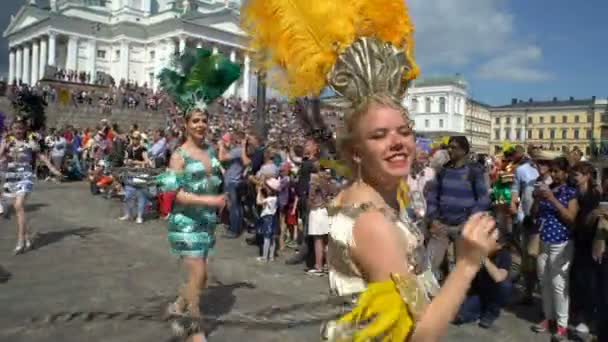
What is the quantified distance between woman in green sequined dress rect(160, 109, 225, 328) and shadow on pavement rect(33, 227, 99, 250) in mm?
5186

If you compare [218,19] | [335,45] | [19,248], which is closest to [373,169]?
[335,45]

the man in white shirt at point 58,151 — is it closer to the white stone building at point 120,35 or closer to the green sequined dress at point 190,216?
the green sequined dress at point 190,216

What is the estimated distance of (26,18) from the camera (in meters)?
83.8

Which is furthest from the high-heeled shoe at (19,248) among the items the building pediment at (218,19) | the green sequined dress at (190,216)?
the building pediment at (218,19)

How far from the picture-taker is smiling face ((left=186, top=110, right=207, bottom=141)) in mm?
4735

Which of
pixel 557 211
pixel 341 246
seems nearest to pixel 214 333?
pixel 341 246

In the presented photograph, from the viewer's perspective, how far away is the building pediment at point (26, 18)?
7831cm

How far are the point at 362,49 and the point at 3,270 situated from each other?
261 inches

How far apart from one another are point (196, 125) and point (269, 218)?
403 centimetres

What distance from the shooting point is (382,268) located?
1727 mm

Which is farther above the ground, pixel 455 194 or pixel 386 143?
pixel 386 143

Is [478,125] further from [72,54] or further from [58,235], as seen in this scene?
[58,235]

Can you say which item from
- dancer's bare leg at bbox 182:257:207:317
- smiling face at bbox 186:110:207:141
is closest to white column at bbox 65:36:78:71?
smiling face at bbox 186:110:207:141

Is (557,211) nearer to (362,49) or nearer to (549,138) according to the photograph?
(362,49)
